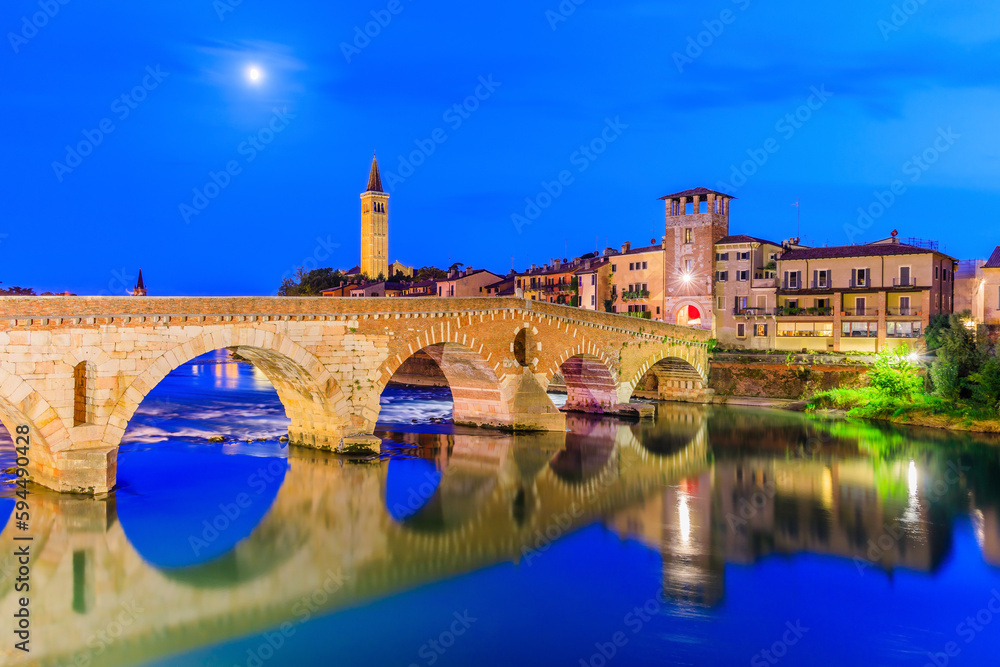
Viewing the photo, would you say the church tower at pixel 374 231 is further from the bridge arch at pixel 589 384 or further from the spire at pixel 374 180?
the bridge arch at pixel 589 384

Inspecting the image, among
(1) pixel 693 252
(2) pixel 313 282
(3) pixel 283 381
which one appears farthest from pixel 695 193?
(2) pixel 313 282

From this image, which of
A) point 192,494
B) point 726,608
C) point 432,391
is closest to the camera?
point 726,608

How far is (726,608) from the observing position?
15.0 m

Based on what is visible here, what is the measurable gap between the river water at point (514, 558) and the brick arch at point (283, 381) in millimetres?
994

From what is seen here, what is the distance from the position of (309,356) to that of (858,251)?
37.7m

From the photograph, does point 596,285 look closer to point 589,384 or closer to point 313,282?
point 589,384

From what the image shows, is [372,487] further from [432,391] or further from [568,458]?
[432,391]

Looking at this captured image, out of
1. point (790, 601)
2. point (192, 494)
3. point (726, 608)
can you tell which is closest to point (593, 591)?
point (726, 608)

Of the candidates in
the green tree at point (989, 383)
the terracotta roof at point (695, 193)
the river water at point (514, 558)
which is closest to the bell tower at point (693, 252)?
the terracotta roof at point (695, 193)

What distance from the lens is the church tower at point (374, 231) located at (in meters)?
120

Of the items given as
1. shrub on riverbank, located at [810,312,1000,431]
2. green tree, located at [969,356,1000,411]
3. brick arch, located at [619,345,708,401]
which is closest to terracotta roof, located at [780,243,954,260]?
shrub on riverbank, located at [810,312,1000,431]

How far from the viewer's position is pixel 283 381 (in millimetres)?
26812

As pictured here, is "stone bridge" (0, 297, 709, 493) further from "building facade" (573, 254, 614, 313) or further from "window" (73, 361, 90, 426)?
"building facade" (573, 254, 614, 313)

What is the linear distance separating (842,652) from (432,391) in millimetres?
39587
